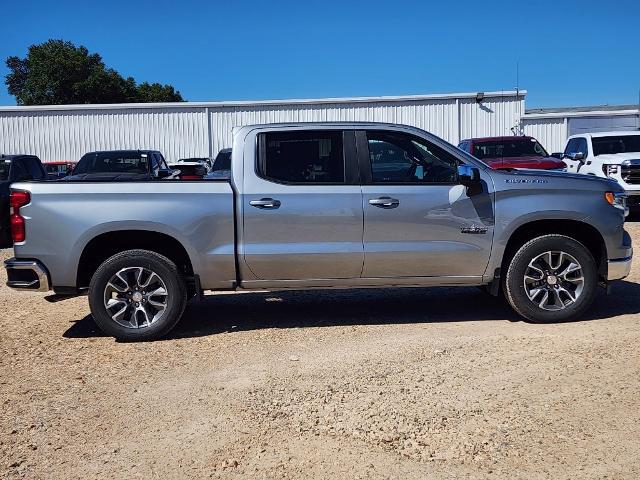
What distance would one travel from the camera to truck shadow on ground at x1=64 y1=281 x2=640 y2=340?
6547 mm

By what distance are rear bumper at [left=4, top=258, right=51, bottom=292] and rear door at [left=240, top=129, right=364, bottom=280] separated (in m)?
1.77

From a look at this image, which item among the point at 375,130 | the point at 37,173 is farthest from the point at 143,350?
the point at 37,173

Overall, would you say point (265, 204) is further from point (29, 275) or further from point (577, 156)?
point (577, 156)

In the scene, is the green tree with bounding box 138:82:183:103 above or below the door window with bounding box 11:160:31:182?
above

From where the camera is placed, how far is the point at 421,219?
19.9ft

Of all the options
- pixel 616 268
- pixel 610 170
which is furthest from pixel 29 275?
pixel 610 170

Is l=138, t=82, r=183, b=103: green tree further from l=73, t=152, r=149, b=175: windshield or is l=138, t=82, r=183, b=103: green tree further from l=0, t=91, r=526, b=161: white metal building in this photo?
l=73, t=152, r=149, b=175: windshield

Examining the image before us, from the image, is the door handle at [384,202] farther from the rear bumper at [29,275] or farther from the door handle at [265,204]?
the rear bumper at [29,275]

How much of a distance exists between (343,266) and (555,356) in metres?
1.96

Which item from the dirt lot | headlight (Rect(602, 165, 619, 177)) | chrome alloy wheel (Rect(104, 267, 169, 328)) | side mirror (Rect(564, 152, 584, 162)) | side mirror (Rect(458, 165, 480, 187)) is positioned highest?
side mirror (Rect(564, 152, 584, 162))

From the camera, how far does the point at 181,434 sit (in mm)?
3990

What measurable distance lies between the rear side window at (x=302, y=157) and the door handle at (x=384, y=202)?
0.36 m

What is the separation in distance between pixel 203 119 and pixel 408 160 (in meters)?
24.3

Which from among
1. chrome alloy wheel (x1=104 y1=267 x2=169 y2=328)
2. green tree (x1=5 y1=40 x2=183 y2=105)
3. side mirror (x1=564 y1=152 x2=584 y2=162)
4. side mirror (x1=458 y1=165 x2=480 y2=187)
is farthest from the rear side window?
green tree (x1=5 y1=40 x2=183 y2=105)
